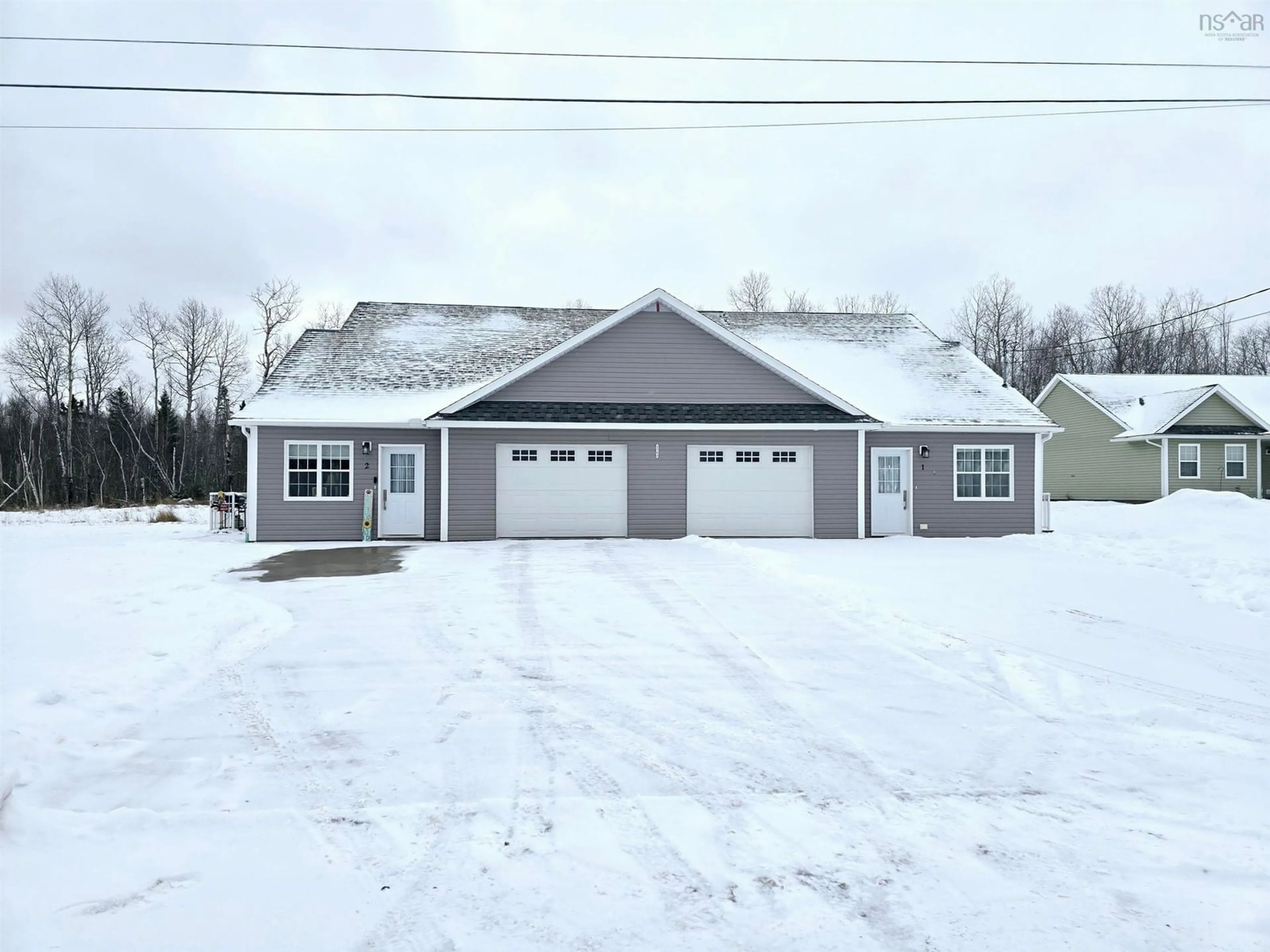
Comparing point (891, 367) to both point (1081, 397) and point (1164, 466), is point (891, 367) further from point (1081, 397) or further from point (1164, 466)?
point (1081, 397)

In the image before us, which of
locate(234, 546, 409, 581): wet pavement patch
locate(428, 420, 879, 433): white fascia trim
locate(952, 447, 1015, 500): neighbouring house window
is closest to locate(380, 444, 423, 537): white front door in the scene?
locate(428, 420, 879, 433): white fascia trim

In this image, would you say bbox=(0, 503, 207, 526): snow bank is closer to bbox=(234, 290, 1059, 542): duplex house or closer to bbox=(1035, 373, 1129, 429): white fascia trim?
bbox=(234, 290, 1059, 542): duplex house

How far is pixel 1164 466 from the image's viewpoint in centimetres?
2836

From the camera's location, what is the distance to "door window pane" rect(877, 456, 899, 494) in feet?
58.1

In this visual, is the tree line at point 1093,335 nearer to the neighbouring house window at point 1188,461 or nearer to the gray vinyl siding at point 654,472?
the neighbouring house window at point 1188,461

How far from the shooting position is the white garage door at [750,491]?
16766 mm

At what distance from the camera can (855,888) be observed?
3021 millimetres

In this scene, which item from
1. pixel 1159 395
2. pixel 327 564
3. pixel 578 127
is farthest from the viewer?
pixel 1159 395

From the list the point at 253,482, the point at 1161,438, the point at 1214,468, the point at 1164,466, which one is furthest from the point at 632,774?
the point at 1214,468

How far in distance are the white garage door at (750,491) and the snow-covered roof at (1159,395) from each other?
62.9ft

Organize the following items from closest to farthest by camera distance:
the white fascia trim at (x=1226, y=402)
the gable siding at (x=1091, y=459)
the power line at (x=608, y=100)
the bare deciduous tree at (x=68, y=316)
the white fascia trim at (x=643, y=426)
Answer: the power line at (x=608, y=100) < the white fascia trim at (x=643, y=426) < the white fascia trim at (x=1226, y=402) < the gable siding at (x=1091, y=459) < the bare deciduous tree at (x=68, y=316)

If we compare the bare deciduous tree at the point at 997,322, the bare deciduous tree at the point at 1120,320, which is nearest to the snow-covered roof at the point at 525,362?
the bare deciduous tree at the point at 997,322

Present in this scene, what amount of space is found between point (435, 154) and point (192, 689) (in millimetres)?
15662

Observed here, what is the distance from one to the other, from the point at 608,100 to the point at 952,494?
1210 centimetres
